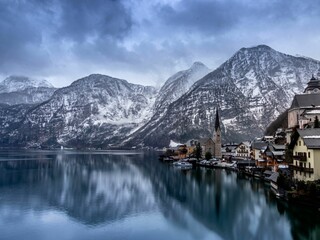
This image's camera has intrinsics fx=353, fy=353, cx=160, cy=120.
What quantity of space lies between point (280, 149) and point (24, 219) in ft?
249

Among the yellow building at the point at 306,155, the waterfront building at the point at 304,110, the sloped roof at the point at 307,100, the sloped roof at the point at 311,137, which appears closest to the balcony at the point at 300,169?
the yellow building at the point at 306,155

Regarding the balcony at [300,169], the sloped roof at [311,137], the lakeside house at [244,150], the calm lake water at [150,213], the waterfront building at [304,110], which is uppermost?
the waterfront building at [304,110]

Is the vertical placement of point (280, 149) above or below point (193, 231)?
above

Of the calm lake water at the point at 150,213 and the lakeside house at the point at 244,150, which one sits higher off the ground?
the lakeside house at the point at 244,150

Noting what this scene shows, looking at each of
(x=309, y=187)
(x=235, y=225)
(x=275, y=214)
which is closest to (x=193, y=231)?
(x=235, y=225)

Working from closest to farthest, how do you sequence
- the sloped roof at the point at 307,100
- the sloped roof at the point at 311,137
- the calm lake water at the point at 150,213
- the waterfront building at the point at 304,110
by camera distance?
the calm lake water at the point at 150,213, the sloped roof at the point at 311,137, the waterfront building at the point at 304,110, the sloped roof at the point at 307,100

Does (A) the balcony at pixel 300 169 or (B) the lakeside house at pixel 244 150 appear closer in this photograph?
(A) the balcony at pixel 300 169

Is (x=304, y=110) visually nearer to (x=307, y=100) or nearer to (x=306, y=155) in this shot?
(x=307, y=100)

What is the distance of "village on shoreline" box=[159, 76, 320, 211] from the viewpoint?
5694 cm

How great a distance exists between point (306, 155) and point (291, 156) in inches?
264

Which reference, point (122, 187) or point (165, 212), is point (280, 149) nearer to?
point (122, 187)

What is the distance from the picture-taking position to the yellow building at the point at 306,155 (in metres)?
57.4

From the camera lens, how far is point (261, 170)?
10044 centimetres

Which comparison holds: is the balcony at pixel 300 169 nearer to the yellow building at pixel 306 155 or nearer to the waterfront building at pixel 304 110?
the yellow building at pixel 306 155
